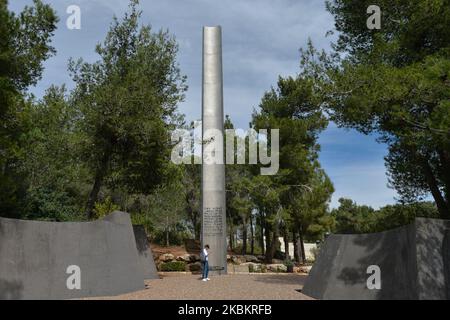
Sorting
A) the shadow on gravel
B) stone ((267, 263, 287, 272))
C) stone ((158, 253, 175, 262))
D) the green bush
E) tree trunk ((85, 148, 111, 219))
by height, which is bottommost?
stone ((267, 263, 287, 272))

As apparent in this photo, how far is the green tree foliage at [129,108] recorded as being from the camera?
23.0 m

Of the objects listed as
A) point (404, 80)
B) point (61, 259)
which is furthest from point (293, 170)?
point (61, 259)

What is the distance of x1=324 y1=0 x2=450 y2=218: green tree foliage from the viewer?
14141 millimetres

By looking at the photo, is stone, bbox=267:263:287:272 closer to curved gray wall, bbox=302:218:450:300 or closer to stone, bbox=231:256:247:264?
stone, bbox=231:256:247:264

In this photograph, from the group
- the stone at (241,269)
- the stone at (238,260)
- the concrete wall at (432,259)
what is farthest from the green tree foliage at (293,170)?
the concrete wall at (432,259)

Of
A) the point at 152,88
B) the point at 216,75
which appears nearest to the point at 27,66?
the point at 152,88

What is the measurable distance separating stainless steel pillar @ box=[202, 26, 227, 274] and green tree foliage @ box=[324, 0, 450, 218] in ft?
29.1

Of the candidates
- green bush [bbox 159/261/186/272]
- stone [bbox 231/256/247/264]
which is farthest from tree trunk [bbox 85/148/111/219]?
stone [bbox 231/256/247/264]

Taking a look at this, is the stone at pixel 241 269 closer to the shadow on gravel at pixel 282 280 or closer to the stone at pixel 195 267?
the stone at pixel 195 267

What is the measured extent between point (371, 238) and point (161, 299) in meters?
7.13
